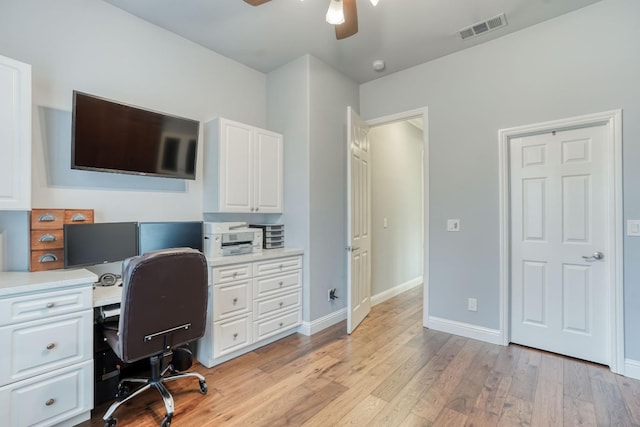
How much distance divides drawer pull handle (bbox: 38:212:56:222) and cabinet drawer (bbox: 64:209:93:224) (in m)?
0.07

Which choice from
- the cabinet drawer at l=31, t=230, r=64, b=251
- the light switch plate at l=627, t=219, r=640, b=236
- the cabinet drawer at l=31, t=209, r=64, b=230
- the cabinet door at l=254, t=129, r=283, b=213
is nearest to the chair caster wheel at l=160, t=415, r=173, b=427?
the cabinet drawer at l=31, t=230, r=64, b=251

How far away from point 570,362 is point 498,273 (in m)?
0.88

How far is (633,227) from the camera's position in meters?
2.38

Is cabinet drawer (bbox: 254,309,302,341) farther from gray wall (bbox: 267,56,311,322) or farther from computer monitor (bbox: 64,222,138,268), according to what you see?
computer monitor (bbox: 64,222,138,268)

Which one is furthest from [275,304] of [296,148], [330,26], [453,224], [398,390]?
[330,26]

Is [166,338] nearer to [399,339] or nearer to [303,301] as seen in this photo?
[303,301]

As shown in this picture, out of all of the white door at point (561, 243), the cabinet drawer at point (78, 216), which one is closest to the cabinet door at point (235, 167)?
the cabinet drawer at point (78, 216)

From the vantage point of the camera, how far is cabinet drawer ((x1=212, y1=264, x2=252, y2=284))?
2561mm

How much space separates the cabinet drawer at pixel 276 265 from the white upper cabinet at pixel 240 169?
563mm

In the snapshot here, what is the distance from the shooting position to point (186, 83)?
2.97m

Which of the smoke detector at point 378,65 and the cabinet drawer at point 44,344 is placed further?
the smoke detector at point 378,65

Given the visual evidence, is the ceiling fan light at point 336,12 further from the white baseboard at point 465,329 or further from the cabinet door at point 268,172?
the white baseboard at point 465,329

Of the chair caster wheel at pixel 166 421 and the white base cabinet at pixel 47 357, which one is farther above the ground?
the white base cabinet at pixel 47 357

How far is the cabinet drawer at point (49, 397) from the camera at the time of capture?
1595 mm
